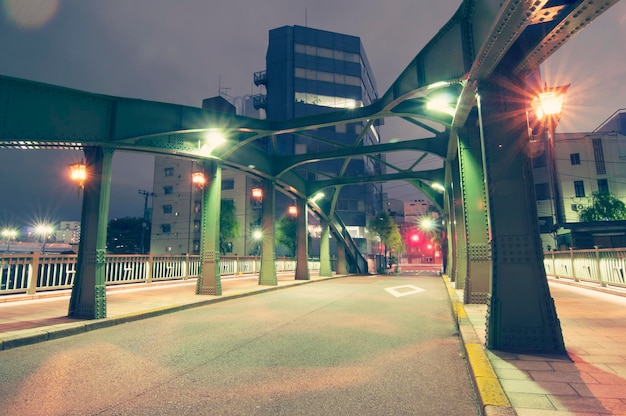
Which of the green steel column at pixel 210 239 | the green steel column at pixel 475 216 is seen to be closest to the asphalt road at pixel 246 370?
the green steel column at pixel 475 216

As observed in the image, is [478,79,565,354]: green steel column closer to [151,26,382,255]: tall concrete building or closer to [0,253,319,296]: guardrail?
[0,253,319,296]: guardrail

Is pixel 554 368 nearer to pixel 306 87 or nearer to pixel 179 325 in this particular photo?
pixel 179 325

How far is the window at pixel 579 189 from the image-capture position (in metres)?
40.1

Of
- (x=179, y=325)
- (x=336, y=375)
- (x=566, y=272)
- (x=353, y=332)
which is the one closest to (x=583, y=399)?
(x=336, y=375)

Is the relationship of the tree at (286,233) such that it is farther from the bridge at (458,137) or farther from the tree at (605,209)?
the tree at (605,209)

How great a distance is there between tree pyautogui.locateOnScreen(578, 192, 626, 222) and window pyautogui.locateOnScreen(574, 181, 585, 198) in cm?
266

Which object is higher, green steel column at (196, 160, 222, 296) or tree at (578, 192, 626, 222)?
tree at (578, 192, 626, 222)

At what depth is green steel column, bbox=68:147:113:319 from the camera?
277 inches

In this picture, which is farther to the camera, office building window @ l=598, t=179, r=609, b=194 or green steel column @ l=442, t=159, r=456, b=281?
office building window @ l=598, t=179, r=609, b=194

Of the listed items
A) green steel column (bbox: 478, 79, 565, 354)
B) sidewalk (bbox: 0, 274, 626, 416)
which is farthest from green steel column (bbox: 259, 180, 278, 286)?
green steel column (bbox: 478, 79, 565, 354)

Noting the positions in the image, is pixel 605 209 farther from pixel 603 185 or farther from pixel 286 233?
pixel 286 233

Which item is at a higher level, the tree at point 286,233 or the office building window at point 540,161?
the office building window at point 540,161

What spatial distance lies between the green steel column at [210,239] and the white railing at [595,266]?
34.1ft

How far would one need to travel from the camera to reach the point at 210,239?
10875 mm
